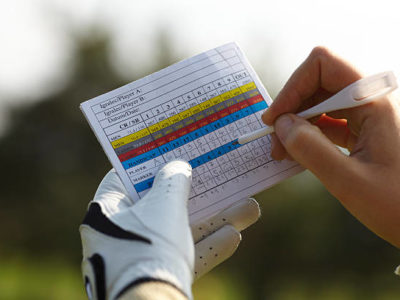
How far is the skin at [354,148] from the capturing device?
2086 millimetres

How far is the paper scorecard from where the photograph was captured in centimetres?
246

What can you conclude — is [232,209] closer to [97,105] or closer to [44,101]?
[97,105]

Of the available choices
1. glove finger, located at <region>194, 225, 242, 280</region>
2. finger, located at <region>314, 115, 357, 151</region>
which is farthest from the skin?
glove finger, located at <region>194, 225, 242, 280</region>

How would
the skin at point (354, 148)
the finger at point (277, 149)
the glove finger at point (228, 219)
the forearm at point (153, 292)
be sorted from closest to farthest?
the forearm at point (153, 292) < the skin at point (354, 148) < the finger at point (277, 149) < the glove finger at point (228, 219)

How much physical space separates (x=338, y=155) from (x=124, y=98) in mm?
1055

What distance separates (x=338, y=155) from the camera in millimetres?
2090

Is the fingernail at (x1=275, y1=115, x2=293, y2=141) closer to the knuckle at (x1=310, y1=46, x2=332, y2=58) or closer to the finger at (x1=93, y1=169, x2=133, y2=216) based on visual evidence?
the knuckle at (x1=310, y1=46, x2=332, y2=58)

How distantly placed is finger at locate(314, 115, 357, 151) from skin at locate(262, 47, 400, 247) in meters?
0.21

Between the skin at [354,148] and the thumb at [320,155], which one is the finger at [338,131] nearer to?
the skin at [354,148]

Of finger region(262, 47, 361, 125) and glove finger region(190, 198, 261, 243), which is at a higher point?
finger region(262, 47, 361, 125)

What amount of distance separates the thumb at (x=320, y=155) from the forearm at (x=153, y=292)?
78 cm

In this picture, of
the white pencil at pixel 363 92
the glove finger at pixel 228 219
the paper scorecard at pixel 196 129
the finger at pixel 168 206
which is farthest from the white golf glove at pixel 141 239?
the white pencil at pixel 363 92

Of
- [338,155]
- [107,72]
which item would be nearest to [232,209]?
[338,155]

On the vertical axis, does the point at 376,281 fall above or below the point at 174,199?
below
